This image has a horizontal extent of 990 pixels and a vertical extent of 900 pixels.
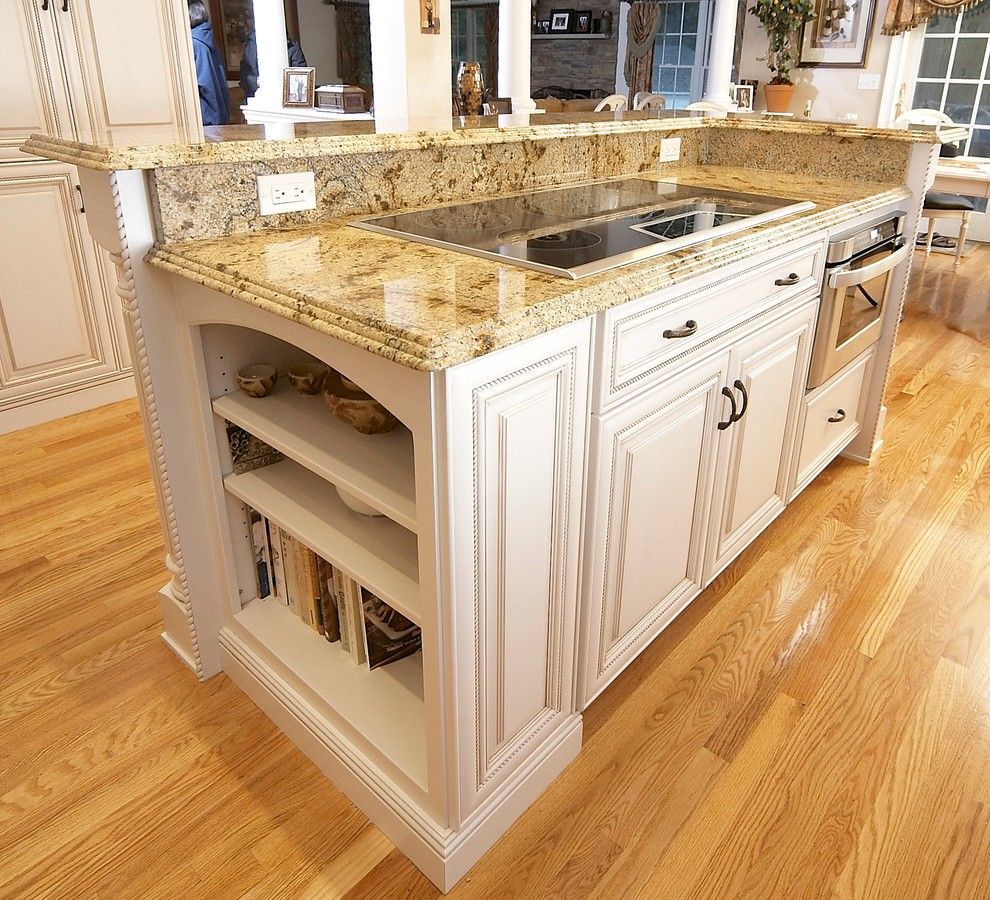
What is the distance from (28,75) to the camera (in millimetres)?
2609

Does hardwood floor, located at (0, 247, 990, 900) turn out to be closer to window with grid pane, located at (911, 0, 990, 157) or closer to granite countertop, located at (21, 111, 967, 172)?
granite countertop, located at (21, 111, 967, 172)

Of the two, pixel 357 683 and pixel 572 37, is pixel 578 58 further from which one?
pixel 357 683

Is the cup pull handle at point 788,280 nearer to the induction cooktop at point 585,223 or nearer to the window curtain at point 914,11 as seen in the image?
the induction cooktop at point 585,223

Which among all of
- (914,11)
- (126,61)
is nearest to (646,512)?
(126,61)

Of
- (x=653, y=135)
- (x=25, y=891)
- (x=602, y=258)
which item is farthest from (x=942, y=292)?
(x=25, y=891)

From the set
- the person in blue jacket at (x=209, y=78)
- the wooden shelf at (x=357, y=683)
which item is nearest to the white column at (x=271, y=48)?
the person in blue jacket at (x=209, y=78)

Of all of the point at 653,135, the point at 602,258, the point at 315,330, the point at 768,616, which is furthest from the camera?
the point at 653,135

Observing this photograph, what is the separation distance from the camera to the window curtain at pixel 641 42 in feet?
29.7

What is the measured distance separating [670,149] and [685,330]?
4.20 ft

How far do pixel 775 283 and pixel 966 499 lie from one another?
1.24 meters

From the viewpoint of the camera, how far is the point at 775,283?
1.70 meters

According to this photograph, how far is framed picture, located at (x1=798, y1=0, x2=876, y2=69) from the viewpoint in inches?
232

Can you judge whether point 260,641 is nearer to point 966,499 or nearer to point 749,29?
point 966,499

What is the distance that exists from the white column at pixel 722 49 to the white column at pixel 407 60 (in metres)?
2.46
